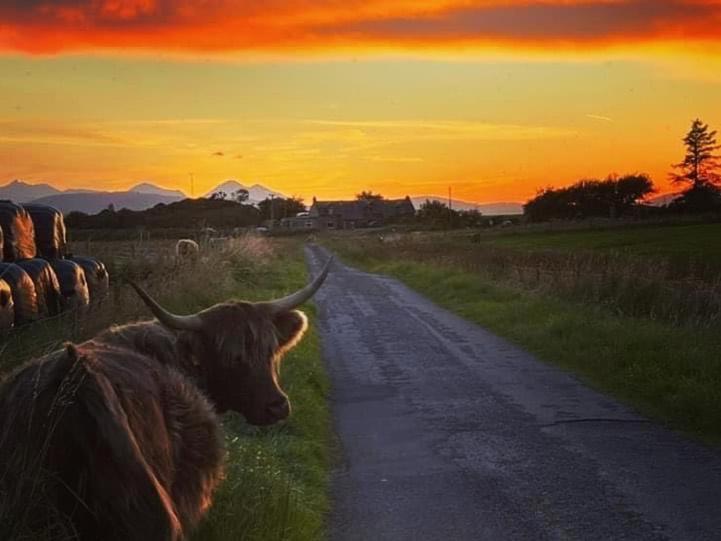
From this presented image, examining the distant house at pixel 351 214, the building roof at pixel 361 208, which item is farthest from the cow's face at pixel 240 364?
the building roof at pixel 361 208

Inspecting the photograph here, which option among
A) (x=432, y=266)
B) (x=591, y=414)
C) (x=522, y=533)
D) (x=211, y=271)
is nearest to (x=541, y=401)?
(x=591, y=414)

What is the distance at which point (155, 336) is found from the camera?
477 centimetres

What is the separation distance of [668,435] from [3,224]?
9157 millimetres

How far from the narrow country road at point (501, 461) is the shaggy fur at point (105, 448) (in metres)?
2.70

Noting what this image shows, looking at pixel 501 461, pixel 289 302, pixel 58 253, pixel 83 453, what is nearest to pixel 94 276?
Result: pixel 58 253

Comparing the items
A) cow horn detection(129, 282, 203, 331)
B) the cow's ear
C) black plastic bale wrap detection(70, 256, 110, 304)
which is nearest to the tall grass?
black plastic bale wrap detection(70, 256, 110, 304)

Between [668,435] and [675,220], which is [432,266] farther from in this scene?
[675,220]

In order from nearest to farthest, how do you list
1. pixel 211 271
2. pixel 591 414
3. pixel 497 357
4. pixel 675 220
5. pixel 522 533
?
pixel 522 533 < pixel 591 414 < pixel 497 357 < pixel 211 271 < pixel 675 220

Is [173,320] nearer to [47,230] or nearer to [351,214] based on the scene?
[47,230]

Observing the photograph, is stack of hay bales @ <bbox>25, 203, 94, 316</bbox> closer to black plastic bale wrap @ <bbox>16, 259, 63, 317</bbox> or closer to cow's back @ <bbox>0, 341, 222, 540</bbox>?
black plastic bale wrap @ <bbox>16, 259, 63, 317</bbox>

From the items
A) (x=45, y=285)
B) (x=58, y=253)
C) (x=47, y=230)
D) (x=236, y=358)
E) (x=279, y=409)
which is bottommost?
(x=279, y=409)

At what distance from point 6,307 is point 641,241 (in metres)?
49.4

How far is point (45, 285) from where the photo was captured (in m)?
12.0

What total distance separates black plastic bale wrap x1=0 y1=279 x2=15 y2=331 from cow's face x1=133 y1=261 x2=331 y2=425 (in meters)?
5.74
